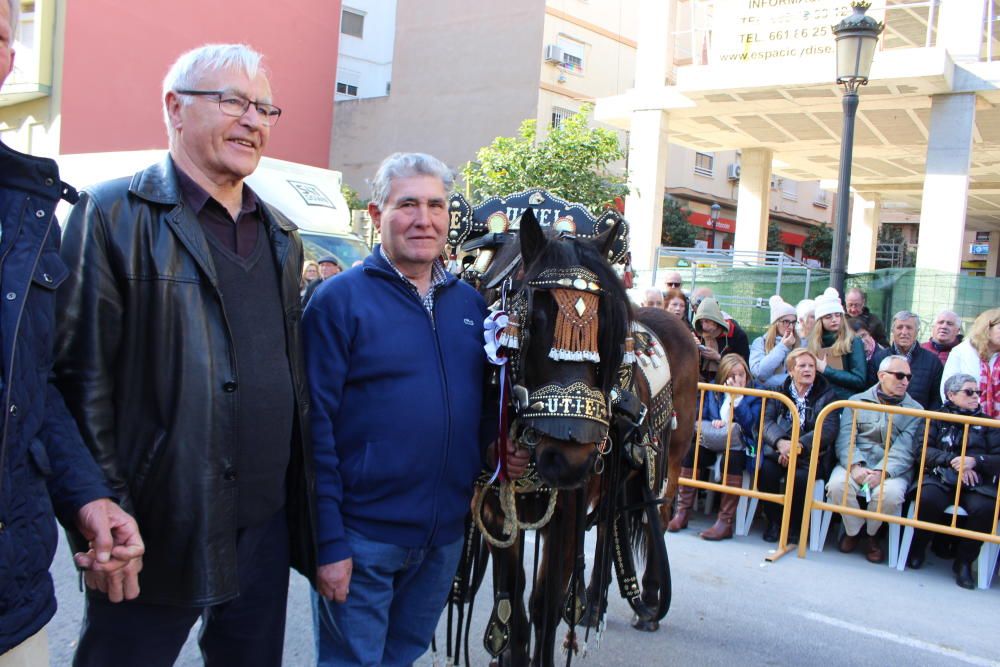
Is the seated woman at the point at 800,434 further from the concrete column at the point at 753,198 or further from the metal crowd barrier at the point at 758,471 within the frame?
the concrete column at the point at 753,198

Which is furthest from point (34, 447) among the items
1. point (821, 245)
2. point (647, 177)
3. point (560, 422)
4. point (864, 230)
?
point (821, 245)

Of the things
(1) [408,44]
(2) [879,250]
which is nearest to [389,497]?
(1) [408,44]

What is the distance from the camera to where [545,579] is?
303cm

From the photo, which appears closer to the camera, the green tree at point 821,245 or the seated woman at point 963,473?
the seated woman at point 963,473

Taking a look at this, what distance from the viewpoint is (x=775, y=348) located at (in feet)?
22.1

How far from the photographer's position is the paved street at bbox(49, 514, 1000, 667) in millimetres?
3812

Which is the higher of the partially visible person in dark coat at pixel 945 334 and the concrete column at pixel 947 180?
the concrete column at pixel 947 180

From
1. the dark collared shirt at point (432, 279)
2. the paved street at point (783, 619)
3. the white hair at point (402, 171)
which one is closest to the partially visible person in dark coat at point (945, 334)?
the paved street at point (783, 619)

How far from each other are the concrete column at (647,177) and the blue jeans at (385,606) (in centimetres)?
1179

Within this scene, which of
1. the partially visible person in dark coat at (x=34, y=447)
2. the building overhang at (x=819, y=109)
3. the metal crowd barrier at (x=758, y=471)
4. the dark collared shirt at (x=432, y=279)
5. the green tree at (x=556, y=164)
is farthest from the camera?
the building overhang at (x=819, y=109)

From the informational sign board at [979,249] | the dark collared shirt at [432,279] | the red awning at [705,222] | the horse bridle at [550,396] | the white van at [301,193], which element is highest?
the red awning at [705,222]

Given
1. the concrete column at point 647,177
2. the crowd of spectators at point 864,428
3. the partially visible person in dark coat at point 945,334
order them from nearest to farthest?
the crowd of spectators at point 864,428 < the partially visible person in dark coat at point 945,334 < the concrete column at point 647,177

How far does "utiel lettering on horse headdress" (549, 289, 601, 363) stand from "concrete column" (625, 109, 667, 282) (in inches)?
450

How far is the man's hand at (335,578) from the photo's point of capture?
2.13 meters
